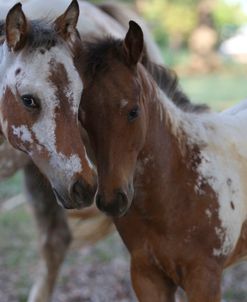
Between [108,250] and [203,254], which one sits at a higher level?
[203,254]

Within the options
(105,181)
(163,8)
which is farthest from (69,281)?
(163,8)

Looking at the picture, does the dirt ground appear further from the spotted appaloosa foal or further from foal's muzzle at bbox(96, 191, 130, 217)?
foal's muzzle at bbox(96, 191, 130, 217)

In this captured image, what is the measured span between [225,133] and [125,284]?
221cm

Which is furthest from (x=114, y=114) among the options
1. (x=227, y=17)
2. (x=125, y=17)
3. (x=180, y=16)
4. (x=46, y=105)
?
(x=227, y=17)

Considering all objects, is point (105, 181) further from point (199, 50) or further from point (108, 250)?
point (199, 50)

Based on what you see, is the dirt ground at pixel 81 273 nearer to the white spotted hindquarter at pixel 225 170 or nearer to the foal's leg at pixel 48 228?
the foal's leg at pixel 48 228

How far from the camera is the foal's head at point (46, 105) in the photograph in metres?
2.78

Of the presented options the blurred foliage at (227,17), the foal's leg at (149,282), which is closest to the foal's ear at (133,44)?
the foal's leg at (149,282)

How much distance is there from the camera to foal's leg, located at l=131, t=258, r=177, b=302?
10.6 ft

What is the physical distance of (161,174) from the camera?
315 centimetres

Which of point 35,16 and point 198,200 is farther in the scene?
point 35,16

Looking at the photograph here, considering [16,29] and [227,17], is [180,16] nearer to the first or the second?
[227,17]

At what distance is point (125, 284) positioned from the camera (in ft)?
17.2

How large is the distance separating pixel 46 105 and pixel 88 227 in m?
2.26
